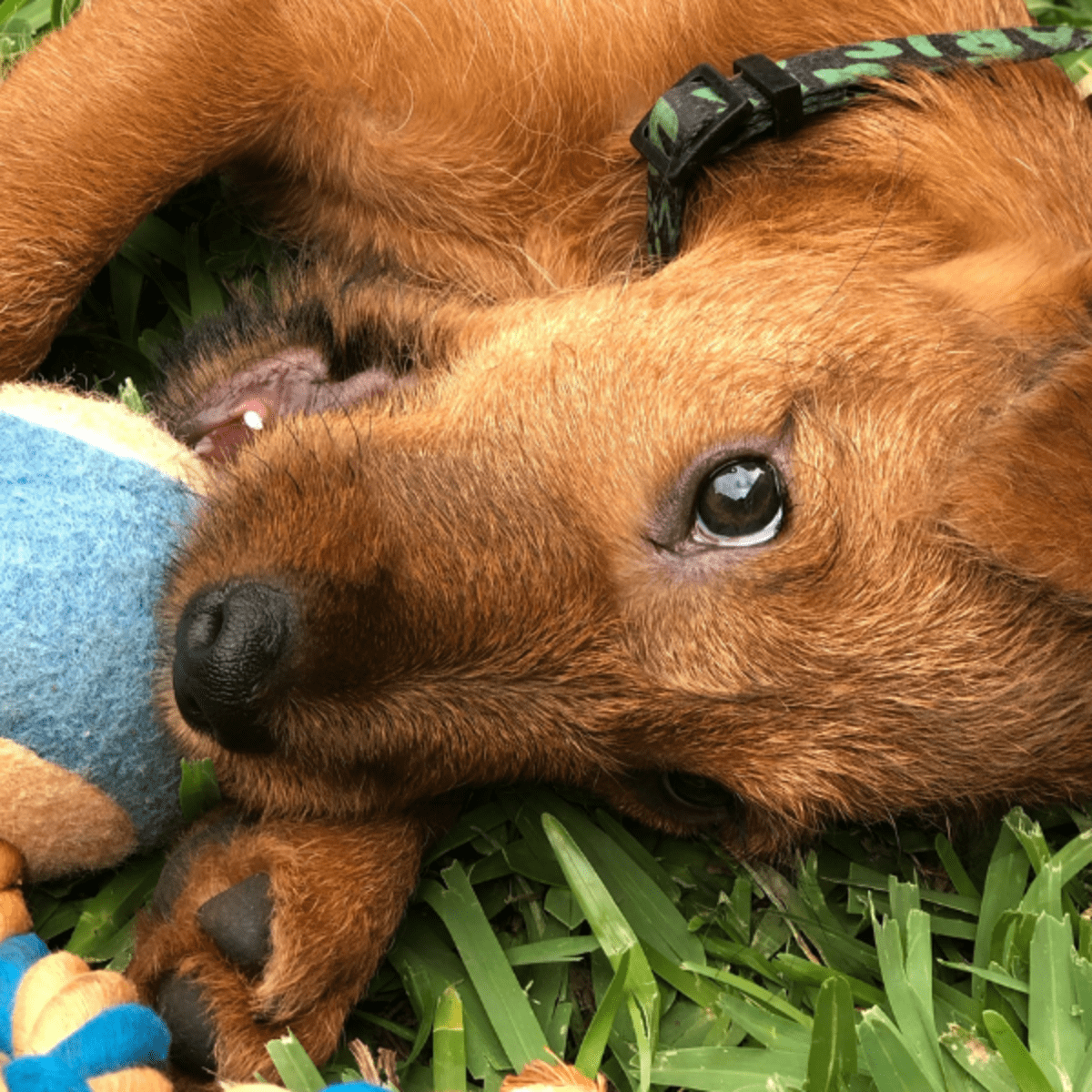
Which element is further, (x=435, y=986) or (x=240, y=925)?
(x=435, y=986)

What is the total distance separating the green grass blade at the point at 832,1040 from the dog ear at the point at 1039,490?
0.68m

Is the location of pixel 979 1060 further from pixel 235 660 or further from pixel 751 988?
pixel 235 660

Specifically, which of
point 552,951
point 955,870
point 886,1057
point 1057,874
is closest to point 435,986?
point 552,951

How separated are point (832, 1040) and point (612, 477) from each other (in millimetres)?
898

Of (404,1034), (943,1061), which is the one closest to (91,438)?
(404,1034)

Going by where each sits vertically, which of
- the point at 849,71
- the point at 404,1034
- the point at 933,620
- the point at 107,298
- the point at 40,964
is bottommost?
the point at 404,1034

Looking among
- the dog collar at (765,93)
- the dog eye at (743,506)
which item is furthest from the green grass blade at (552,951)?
the dog collar at (765,93)

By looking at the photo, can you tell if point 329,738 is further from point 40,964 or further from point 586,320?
point 586,320

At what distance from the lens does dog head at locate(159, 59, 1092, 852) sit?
1.93m

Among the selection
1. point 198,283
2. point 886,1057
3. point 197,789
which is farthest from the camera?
point 198,283

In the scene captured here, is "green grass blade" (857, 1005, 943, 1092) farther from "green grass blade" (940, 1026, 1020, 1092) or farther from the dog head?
the dog head

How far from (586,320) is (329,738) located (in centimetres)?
84

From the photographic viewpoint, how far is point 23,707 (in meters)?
1.94

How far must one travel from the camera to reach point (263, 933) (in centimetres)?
213
